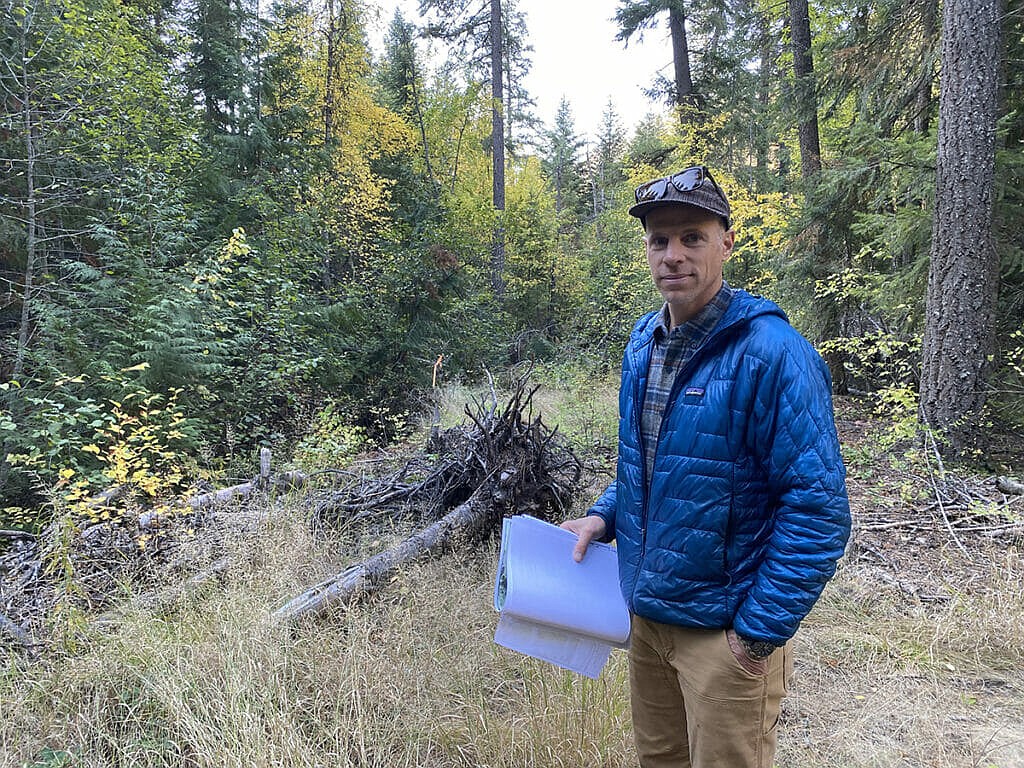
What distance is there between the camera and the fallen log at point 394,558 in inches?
118

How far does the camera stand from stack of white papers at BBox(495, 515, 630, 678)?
1.69 meters

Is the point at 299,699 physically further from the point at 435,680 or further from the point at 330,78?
the point at 330,78

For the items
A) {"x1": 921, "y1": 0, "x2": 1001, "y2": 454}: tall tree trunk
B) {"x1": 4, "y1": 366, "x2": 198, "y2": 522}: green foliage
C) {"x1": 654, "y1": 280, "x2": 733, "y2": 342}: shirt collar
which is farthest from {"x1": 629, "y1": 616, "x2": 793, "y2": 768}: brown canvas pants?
{"x1": 921, "y1": 0, "x2": 1001, "y2": 454}: tall tree trunk

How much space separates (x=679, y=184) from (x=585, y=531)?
1152mm

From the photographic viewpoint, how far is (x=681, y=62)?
42.5ft

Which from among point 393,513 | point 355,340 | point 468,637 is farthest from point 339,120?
point 468,637

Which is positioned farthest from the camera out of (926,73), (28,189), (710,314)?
(926,73)

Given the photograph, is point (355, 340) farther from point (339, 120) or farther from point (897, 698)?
point (897, 698)

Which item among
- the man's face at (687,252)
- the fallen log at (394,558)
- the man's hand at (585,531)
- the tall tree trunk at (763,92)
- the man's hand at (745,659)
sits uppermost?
the tall tree trunk at (763,92)

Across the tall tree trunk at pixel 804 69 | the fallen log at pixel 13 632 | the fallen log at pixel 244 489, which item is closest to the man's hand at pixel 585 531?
the fallen log at pixel 13 632

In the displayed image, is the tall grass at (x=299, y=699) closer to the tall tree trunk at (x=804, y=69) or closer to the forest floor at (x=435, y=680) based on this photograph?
the forest floor at (x=435, y=680)

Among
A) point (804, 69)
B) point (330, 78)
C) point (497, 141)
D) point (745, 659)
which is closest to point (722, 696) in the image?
point (745, 659)

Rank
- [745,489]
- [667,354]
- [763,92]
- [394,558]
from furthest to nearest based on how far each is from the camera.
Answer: [763,92] → [394,558] → [667,354] → [745,489]

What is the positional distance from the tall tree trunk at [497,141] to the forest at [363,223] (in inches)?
3.8
